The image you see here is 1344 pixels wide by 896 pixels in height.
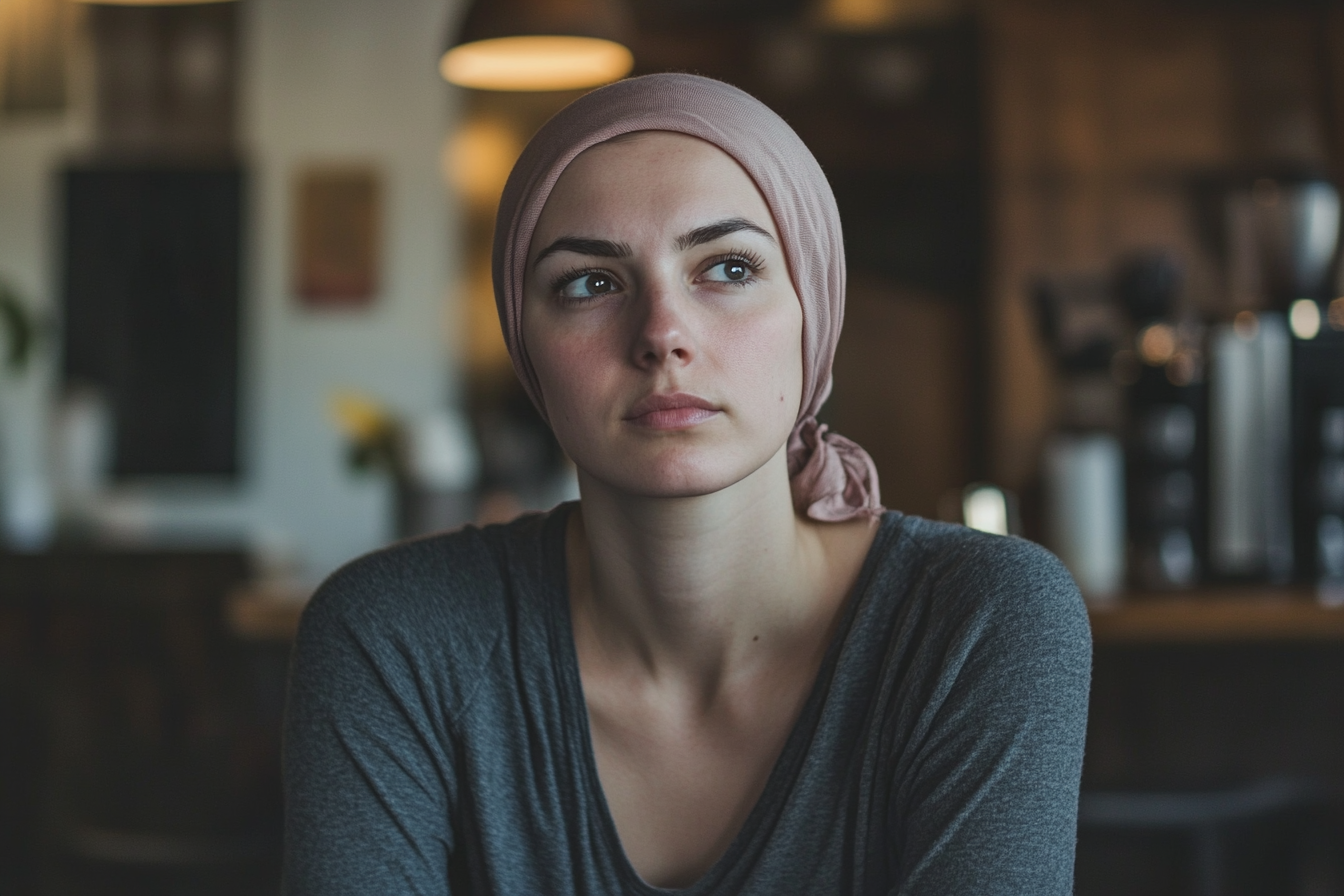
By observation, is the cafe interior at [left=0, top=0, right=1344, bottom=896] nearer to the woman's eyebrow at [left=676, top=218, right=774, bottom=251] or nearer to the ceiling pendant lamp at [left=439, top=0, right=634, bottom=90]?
the ceiling pendant lamp at [left=439, top=0, right=634, bottom=90]

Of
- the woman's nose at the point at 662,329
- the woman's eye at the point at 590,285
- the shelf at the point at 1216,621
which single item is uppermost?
the woman's eye at the point at 590,285

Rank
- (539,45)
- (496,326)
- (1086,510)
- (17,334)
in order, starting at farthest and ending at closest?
(496,326)
(17,334)
(539,45)
(1086,510)

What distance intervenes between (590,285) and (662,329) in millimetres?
86

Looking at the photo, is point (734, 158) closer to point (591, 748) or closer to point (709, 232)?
point (709, 232)

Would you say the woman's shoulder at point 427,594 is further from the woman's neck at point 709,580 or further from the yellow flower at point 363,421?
the yellow flower at point 363,421

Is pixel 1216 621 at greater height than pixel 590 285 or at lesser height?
lesser

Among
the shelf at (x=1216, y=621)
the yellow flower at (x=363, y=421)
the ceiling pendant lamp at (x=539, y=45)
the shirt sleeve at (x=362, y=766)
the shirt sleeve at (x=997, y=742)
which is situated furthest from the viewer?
the yellow flower at (x=363, y=421)

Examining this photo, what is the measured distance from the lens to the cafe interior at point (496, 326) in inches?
93.6

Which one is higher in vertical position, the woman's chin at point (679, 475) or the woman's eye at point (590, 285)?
the woman's eye at point (590, 285)

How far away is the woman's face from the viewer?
3.24ft

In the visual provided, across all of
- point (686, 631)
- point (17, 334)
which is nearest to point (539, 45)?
point (17, 334)

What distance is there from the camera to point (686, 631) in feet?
3.72

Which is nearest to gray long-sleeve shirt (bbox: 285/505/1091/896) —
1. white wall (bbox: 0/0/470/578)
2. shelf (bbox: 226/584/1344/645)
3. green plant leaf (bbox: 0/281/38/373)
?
shelf (bbox: 226/584/1344/645)

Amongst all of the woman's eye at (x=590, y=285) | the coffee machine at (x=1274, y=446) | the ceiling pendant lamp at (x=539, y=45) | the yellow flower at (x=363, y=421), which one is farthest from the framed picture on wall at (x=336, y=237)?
the woman's eye at (x=590, y=285)
